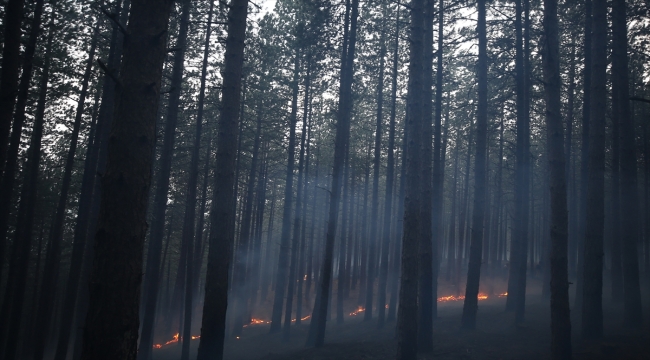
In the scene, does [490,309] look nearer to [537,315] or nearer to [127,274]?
[537,315]

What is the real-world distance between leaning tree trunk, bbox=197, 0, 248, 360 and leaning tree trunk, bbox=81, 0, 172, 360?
15.0ft

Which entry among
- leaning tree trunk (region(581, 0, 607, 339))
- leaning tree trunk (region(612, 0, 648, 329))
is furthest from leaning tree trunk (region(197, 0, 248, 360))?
leaning tree trunk (region(612, 0, 648, 329))

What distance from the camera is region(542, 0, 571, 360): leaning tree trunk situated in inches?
358

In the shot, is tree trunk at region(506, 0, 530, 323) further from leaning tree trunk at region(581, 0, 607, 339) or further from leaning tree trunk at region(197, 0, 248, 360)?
leaning tree trunk at region(197, 0, 248, 360)

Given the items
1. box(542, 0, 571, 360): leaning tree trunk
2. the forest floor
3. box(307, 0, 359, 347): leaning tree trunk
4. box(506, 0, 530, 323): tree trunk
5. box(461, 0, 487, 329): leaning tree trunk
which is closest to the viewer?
box(542, 0, 571, 360): leaning tree trunk

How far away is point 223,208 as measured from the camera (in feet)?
30.6

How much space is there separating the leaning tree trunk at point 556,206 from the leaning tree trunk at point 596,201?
10.2 feet

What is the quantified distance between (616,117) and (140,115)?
16.8 meters

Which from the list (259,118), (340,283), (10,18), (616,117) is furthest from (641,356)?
(259,118)

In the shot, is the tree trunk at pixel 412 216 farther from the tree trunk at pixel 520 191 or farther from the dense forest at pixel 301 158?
the tree trunk at pixel 520 191

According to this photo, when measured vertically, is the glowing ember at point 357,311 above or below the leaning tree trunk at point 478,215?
below

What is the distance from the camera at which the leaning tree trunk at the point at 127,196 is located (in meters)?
4.24

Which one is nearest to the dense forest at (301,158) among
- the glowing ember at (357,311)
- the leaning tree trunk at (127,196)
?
the leaning tree trunk at (127,196)

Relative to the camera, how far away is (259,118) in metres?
24.2
